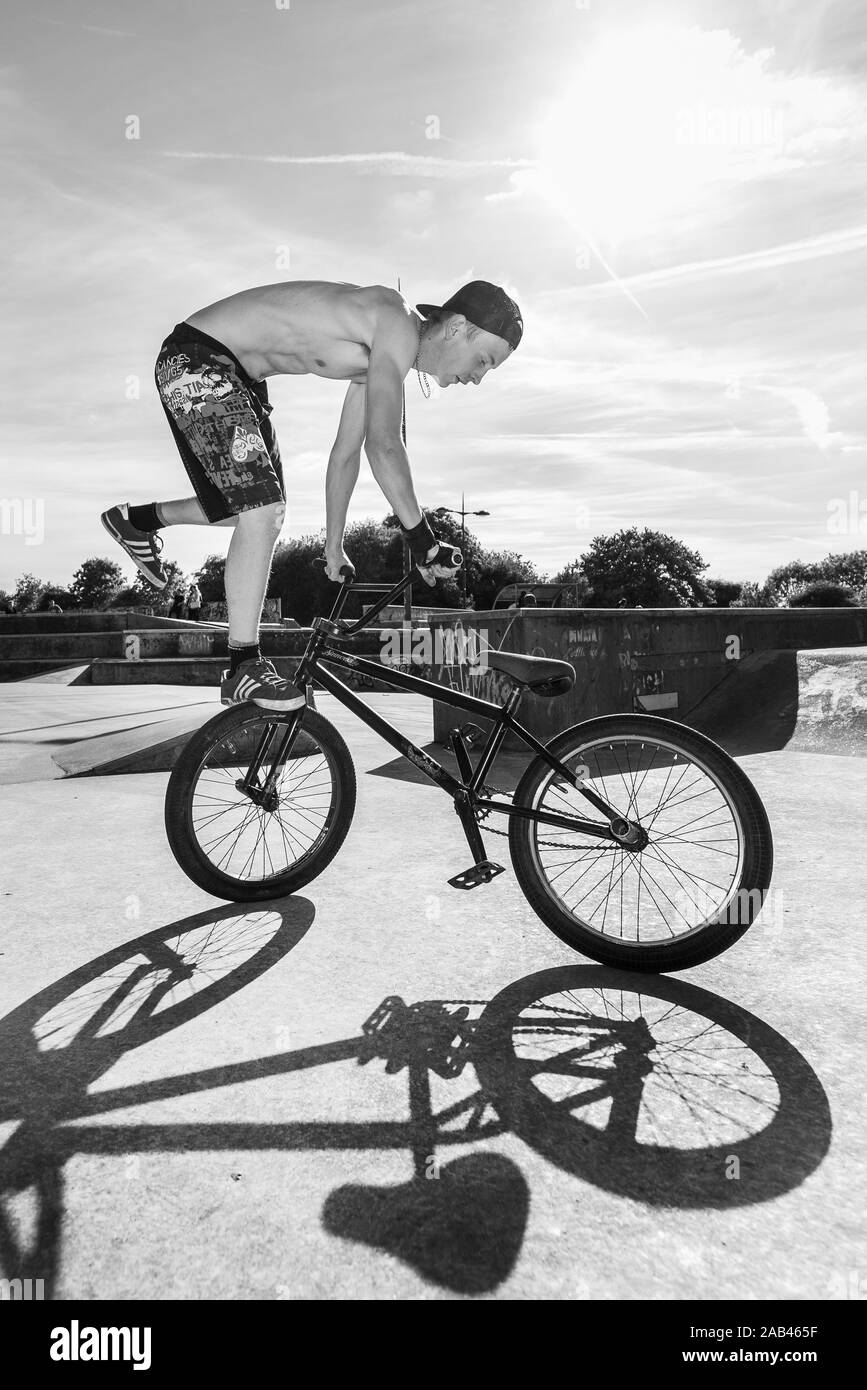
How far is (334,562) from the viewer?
3314 millimetres

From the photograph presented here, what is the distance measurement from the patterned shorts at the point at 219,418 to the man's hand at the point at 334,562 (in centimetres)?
39

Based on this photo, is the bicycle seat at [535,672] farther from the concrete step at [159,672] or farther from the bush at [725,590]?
the bush at [725,590]

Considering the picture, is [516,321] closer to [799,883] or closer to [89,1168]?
[799,883]

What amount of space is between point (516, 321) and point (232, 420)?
1.00 metres

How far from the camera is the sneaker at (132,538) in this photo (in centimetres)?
328

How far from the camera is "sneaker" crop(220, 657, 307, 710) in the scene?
3000 millimetres

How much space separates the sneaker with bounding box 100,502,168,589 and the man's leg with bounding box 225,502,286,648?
43cm

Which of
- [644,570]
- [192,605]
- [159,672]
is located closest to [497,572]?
[644,570]

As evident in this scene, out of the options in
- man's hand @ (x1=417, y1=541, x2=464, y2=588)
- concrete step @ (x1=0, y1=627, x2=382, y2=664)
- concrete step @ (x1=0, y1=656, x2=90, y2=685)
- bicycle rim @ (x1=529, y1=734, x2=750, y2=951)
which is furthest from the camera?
concrete step @ (x1=0, y1=627, x2=382, y2=664)

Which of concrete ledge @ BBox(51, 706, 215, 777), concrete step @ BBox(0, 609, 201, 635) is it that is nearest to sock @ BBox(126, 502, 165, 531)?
concrete ledge @ BBox(51, 706, 215, 777)

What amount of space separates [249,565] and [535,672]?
106 centimetres

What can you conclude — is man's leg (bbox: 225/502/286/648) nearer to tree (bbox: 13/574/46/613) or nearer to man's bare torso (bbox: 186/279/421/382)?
man's bare torso (bbox: 186/279/421/382)

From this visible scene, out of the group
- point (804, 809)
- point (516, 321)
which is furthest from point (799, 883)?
point (516, 321)

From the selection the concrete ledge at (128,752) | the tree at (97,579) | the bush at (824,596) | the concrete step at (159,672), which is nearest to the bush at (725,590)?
the bush at (824,596)
